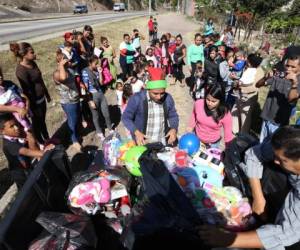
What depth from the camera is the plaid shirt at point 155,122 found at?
3375 mm

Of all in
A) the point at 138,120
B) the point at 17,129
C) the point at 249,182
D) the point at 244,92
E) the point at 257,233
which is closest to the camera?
the point at 257,233

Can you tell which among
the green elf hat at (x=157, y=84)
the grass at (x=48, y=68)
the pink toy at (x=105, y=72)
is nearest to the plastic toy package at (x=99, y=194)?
the green elf hat at (x=157, y=84)

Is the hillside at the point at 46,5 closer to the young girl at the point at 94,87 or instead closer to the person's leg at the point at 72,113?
the young girl at the point at 94,87

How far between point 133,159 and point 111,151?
46 cm

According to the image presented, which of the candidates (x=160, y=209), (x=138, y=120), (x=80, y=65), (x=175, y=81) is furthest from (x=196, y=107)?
(x=175, y=81)

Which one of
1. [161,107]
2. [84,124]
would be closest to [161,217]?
[161,107]

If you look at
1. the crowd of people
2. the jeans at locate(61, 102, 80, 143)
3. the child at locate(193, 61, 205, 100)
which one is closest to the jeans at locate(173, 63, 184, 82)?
the child at locate(193, 61, 205, 100)

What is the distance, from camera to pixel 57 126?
6.09m

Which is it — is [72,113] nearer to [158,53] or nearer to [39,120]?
[39,120]

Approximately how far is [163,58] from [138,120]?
6934mm

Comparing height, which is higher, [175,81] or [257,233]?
[257,233]

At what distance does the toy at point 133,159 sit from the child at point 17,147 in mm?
896

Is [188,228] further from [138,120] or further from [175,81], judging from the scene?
[175,81]

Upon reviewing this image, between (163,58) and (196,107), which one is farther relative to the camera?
(163,58)
